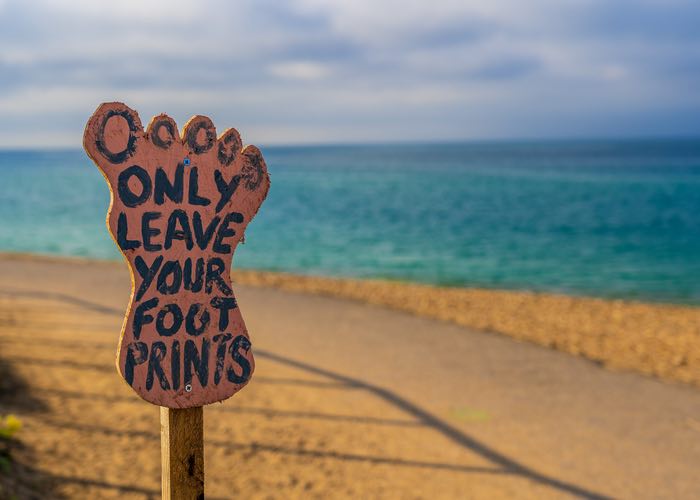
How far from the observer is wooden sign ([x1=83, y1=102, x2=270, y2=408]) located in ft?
8.34

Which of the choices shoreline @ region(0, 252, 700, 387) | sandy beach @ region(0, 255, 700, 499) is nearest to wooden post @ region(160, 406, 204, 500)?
sandy beach @ region(0, 255, 700, 499)

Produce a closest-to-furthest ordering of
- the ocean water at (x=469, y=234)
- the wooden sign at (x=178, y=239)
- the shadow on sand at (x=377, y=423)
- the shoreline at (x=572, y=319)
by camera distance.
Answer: the wooden sign at (x=178, y=239) → the shadow on sand at (x=377, y=423) → the shoreline at (x=572, y=319) → the ocean water at (x=469, y=234)

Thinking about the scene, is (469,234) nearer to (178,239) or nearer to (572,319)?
(572,319)

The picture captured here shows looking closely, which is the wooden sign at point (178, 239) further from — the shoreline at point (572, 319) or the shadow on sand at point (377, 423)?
the shoreline at point (572, 319)

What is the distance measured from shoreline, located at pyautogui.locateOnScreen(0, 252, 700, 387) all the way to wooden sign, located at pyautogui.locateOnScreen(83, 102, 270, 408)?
614cm

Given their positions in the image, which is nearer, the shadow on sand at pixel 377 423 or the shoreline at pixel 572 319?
the shadow on sand at pixel 377 423

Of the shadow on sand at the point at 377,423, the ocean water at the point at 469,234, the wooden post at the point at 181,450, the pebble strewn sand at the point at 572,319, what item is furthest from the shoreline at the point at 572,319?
the wooden post at the point at 181,450

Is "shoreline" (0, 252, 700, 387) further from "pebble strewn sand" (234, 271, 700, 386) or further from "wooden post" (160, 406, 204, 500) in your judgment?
"wooden post" (160, 406, 204, 500)

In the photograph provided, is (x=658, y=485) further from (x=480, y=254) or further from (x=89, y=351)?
(x=480, y=254)

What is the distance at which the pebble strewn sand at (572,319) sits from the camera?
839cm

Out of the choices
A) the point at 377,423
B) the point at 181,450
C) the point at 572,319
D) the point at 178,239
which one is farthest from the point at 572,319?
the point at 178,239

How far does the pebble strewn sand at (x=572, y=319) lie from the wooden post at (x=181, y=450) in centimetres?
615

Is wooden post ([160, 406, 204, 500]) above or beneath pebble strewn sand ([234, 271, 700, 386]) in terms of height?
above

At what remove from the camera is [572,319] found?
1063 centimetres
